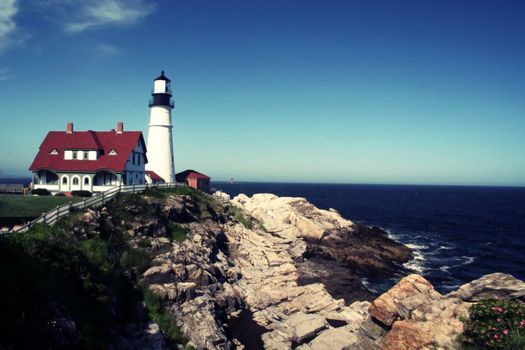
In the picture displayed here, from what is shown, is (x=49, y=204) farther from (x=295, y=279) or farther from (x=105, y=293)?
(x=295, y=279)

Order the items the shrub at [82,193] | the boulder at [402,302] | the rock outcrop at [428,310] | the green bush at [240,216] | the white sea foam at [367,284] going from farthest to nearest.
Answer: the green bush at [240,216]
the shrub at [82,193]
the white sea foam at [367,284]
the boulder at [402,302]
the rock outcrop at [428,310]

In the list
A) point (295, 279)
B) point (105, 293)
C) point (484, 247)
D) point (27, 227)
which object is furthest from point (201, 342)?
point (484, 247)

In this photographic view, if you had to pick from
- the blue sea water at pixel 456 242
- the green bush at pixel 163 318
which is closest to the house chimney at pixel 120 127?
the green bush at pixel 163 318

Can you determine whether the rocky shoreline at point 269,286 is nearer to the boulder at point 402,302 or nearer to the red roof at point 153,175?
the boulder at point 402,302

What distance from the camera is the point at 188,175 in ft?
186

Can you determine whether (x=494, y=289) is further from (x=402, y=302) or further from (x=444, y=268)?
(x=444, y=268)

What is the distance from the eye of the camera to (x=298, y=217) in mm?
49875

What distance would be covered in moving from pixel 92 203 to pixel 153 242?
5399mm

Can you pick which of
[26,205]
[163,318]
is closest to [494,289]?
[163,318]

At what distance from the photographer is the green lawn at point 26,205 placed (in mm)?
25917

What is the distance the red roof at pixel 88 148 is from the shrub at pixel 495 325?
34349 millimetres

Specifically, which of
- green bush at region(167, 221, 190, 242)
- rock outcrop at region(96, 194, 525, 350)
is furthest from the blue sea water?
green bush at region(167, 221, 190, 242)

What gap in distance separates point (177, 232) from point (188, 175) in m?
23.2

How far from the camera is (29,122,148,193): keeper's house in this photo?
41.1 metres
